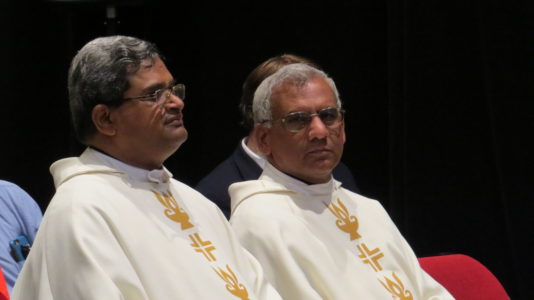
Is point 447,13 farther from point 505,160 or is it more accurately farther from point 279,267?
point 279,267

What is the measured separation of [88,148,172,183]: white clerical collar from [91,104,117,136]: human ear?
7cm

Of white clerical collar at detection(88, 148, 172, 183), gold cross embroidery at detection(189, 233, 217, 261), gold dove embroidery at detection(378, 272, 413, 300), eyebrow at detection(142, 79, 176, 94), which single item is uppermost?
eyebrow at detection(142, 79, 176, 94)

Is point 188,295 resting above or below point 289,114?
below

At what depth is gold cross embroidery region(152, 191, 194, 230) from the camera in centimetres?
319

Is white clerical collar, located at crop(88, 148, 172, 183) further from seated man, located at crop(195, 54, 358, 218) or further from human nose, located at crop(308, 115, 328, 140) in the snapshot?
seated man, located at crop(195, 54, 358, 218)

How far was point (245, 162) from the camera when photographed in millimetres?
4145

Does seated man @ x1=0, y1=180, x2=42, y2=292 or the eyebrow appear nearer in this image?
the eyebrow

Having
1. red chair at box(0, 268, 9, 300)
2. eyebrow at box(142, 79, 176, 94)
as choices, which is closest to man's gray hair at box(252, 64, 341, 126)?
eyebrow at box(142, 79, 176, 94)

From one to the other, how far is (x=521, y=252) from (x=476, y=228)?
0.25 metres

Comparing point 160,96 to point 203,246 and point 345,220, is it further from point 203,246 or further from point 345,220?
point 345,220

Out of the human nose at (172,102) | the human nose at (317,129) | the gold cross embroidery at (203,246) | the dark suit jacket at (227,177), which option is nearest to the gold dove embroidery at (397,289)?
the human nose at (317,129)

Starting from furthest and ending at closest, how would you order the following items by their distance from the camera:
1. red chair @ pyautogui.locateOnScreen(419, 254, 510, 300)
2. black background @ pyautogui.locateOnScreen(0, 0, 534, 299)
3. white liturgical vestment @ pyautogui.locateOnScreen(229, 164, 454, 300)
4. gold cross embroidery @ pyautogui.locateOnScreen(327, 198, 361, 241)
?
black background @ pyautogui.locateOnScreen(0, 0, 534, 299) → red chair @ pyautogui.locateOnScreen(419, 254, 510, 300) → gold cross embroidery @ pyautogui.locateOnScreen(327, 198, 361, 241) → white liturgical vestment @ pyautogui.locateOnScreen(229, 164, 454, 300)

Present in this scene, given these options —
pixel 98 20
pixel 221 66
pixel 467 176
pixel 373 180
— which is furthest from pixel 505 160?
pixel 98 20

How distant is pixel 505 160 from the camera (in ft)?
17.0
